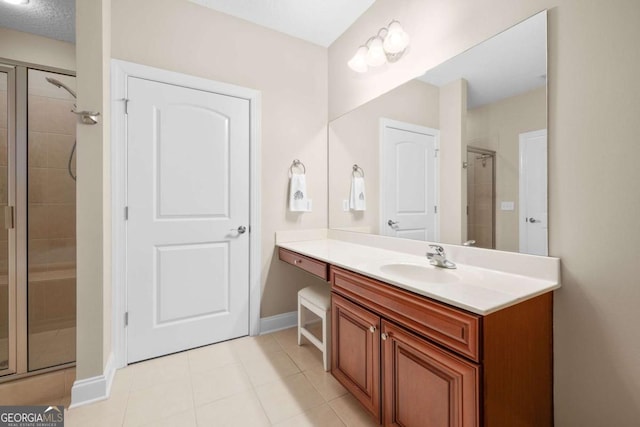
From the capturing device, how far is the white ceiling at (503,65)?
A: 118 cm

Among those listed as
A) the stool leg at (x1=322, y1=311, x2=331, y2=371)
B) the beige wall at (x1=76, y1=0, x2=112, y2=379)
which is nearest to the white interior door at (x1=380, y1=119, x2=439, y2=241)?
the stool leg at (x1=322, y1=311, x2=331, y2=371)

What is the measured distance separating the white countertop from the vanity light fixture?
1375mm

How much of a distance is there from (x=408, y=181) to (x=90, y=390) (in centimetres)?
227

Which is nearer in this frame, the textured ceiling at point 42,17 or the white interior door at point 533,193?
the white interior door at point 533,193

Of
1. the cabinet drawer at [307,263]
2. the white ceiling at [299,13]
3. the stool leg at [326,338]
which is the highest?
the white ceiling at [299,13]

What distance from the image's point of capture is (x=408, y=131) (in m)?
1.87

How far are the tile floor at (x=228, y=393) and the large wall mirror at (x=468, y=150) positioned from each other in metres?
1.10

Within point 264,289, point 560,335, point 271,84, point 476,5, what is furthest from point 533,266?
point 271,84

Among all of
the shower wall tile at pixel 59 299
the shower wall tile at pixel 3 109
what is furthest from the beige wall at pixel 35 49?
the shower wall tile at pixel 59 299

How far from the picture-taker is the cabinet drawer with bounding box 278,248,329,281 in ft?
5.63

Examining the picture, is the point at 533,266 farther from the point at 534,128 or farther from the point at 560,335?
the point at 534,128

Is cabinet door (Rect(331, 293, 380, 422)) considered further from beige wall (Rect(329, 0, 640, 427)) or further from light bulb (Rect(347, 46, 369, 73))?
light bulb (Rect(347, 46, 369, 73))

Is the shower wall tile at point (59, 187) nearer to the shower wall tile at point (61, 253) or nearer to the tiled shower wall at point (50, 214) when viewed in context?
the tiled shower wall at point (50, 214)

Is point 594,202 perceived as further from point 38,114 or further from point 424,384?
point 38,114
